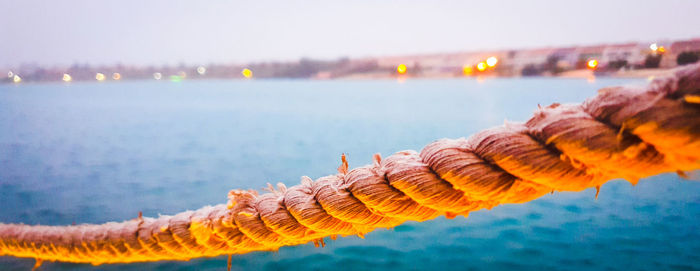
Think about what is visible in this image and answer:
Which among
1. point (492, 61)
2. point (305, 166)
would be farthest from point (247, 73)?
point (492, 61)

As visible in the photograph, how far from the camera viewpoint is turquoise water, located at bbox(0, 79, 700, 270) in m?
1.26

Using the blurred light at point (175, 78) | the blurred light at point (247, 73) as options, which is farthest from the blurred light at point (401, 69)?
the blurred light at point (175, 78)

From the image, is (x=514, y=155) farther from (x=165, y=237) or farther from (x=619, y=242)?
(x=619, y=242)

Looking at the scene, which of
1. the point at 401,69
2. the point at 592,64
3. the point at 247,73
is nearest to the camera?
the point at 592,64

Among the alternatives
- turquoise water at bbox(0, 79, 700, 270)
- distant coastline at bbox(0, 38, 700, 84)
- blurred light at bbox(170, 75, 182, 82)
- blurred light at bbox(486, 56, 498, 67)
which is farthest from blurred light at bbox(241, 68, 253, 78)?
blurred light at bbox(486, 56, 498, 67)

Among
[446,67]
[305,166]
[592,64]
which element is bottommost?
[305,166]

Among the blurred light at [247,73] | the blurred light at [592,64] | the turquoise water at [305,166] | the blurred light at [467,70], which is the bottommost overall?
the turquoise water at [305,166]

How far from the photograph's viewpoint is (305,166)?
6.39ft

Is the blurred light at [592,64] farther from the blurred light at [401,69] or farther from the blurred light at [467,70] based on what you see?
the blurred light at [401,69]

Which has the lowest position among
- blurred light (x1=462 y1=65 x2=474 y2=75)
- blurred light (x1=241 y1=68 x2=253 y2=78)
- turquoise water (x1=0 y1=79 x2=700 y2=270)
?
turquoise water (x1=0 y1=79 x2=700 y2=270)

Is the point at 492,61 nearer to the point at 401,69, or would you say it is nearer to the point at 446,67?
the point at 446,67

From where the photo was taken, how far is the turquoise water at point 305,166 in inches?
49.6

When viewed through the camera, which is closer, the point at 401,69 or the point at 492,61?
the point at 492,61

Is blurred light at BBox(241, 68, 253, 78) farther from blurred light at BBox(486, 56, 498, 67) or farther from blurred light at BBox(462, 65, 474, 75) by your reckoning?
blurred light at BBox(486, 56, 498, 67)
